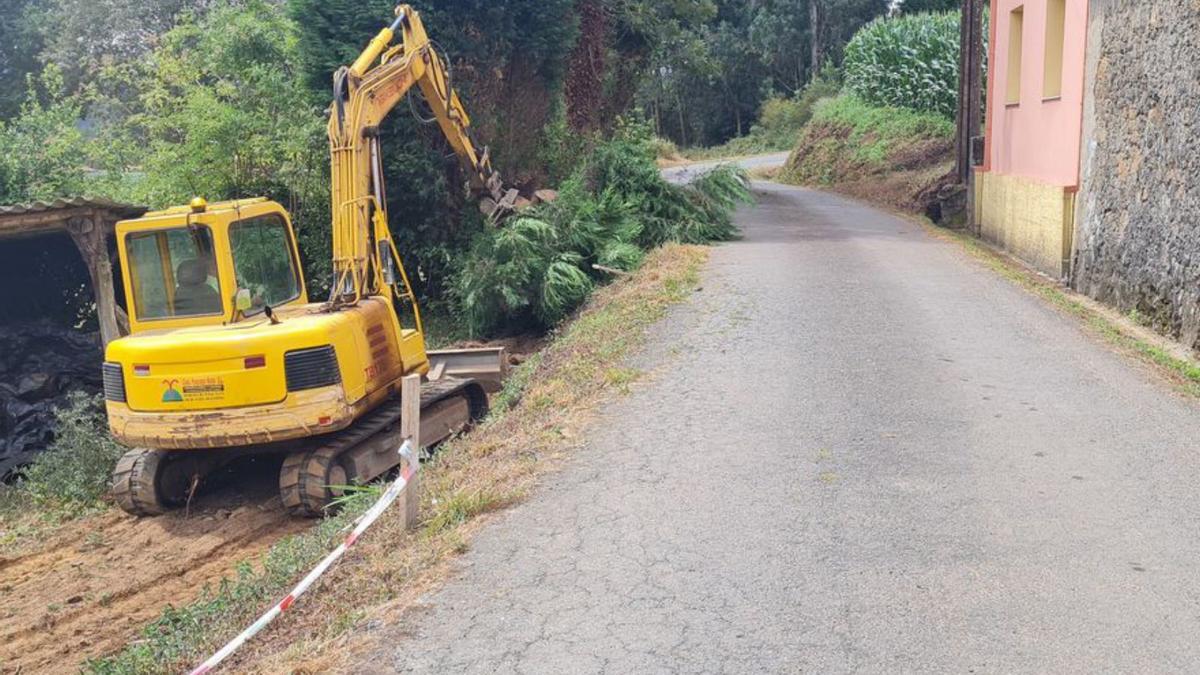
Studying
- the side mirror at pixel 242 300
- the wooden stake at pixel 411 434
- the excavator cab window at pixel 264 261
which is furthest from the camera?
the excavator cab window at pixel 264 261

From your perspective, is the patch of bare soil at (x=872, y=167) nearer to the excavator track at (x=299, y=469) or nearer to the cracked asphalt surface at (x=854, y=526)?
the cracked asphalt surface at (x=854, y=526)

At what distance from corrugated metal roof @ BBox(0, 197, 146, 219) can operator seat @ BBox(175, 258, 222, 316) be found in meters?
3.89

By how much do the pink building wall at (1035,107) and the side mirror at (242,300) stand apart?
394 inches

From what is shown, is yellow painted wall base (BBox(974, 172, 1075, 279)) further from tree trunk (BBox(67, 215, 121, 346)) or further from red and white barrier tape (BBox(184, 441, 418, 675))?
tree trunk (BBox(67, 215, 121, 346))

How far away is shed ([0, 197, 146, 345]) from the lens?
13250 millimetres

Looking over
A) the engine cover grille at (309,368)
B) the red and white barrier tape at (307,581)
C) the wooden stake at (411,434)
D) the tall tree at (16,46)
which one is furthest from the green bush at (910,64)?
the tall tree at (16,46)

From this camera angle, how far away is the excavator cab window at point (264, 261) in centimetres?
1030

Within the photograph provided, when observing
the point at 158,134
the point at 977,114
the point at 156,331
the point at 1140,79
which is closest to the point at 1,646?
the point at 156,331

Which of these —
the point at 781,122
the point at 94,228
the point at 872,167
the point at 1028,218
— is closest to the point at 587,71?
the point at 1028,218

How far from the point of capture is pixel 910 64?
3197 cm

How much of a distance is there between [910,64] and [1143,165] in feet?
70.6

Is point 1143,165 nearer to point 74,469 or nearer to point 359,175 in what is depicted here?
point 359,175

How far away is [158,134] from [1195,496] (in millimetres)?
20261

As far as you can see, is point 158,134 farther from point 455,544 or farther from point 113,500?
point 455,544
